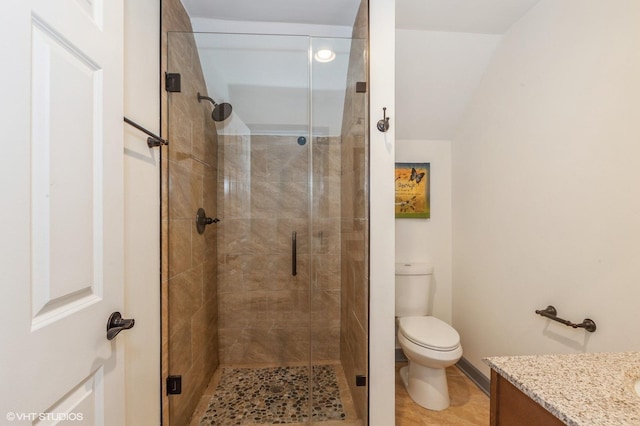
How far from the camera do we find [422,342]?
1.70m

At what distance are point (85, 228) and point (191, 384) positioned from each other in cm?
136

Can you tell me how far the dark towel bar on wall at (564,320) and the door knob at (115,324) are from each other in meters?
1.94

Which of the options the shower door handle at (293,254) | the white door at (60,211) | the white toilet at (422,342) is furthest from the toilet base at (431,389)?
the white door at (60,211)

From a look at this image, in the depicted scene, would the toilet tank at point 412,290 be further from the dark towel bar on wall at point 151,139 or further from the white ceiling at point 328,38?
the dark towel bar on wall at point 151,139

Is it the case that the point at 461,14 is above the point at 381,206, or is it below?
above

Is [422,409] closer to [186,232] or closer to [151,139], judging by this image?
[186,232]

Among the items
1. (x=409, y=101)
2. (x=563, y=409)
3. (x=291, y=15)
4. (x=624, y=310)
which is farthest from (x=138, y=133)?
(x=624, y=310)

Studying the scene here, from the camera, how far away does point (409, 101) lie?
2135 mm

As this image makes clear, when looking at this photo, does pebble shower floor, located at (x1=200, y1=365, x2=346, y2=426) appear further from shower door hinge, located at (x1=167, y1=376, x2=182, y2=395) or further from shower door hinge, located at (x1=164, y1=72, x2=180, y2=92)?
shower door hinge, located at (x1=164, y1=72, x2=180, y2=92)

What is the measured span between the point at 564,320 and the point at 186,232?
2.16 m

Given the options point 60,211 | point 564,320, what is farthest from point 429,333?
point 60,211

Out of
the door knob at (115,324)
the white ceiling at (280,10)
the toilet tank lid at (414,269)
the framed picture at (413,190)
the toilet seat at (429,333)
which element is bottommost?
the toilet seat at (429,333)

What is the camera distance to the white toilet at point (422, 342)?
5.47ft

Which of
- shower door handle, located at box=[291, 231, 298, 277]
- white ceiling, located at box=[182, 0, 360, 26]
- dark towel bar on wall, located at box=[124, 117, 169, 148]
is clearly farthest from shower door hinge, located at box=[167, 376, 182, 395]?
white ceiling, located at box=[182, 0, 360, 26]
